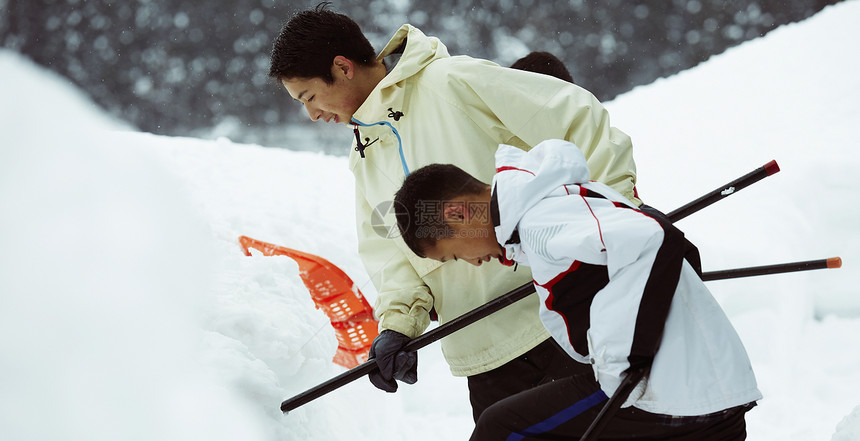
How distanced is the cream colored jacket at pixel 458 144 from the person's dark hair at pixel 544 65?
650 mm

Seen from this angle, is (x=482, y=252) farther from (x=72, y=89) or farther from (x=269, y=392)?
(x=72, y=89)

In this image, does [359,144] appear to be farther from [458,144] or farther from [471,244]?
[471,244]

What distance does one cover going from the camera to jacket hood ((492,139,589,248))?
0.95 metres

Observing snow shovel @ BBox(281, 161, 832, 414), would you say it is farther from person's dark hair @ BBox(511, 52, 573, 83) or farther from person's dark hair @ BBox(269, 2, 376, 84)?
person's dark hair @ BBox(511, 52, 573, 83)

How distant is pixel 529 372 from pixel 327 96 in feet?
2.10

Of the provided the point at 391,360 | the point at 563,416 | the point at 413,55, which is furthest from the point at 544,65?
the point at 563,416

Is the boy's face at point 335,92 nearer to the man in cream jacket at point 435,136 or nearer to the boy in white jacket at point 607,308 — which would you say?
the man in cream jacket at point 435,136

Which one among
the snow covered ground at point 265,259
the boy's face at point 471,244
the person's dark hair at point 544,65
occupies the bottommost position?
the snow covered ground at point 265,259

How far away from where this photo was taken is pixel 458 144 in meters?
1.31

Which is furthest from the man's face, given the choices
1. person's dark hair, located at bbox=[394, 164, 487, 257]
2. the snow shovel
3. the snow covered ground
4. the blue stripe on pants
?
the blue stripe on pants

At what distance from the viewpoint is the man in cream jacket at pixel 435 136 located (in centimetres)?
125

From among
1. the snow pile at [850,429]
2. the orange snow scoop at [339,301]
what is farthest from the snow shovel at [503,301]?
the orange snow scoop at [339,301]

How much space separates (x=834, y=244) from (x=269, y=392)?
7.27ft

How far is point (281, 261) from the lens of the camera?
212 centimetres
